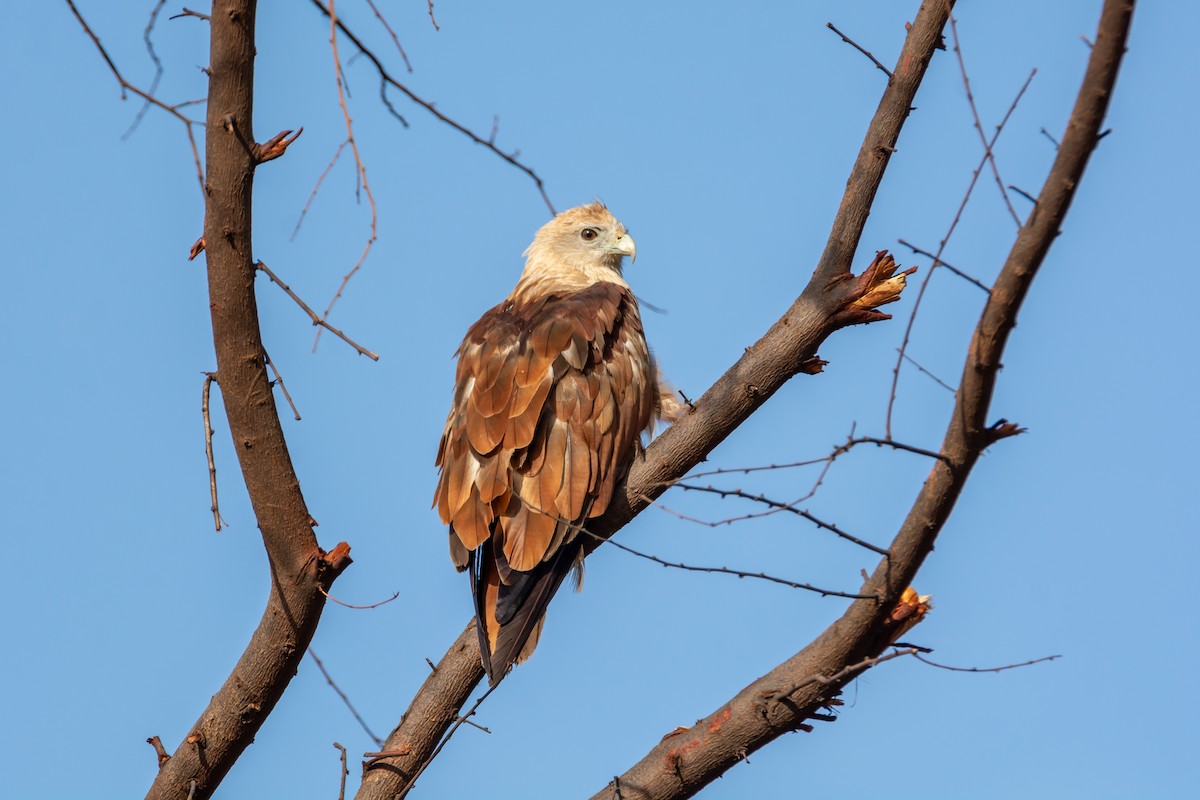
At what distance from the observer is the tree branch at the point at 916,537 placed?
2973 millimetres

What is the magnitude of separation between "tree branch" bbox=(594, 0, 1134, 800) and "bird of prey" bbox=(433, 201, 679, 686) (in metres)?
0.84

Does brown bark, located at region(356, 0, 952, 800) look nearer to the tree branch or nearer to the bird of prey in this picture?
the bird of prey

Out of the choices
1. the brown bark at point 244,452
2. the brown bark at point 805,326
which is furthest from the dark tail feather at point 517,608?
the brown bark at point 244,452

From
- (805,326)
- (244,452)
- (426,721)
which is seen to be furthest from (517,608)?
(805,326)

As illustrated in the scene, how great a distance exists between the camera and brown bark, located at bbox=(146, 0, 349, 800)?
3.72 m

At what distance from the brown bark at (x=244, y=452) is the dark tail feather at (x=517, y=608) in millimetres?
670

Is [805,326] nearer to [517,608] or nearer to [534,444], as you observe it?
[534,444]

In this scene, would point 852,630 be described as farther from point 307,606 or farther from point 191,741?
point 191,741

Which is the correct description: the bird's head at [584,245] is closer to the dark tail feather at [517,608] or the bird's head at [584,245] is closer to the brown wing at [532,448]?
the brown wing at [532,448]

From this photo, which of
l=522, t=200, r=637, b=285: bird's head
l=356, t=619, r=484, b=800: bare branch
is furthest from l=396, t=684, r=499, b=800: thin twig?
l=522, t=200, r=637, b=285: bird's head

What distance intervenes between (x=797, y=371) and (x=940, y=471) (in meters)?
1.39

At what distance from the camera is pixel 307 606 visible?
4.21 metres

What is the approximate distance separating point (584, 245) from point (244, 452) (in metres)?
3.32

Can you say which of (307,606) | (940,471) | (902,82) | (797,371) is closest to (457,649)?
(307,606)
